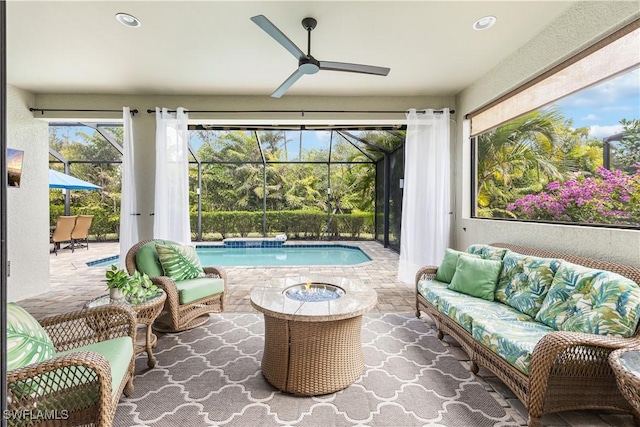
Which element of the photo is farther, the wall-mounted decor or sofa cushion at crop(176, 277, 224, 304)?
the wall-mounted decor

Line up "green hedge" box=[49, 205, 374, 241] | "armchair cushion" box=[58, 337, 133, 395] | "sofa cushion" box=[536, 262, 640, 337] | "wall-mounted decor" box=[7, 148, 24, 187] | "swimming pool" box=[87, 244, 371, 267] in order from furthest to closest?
1. "green hedge" box=[49, 205, 374, 241]
2. "swimming pool" box=[87, 244, 371, 267]
3. "wall-mounted decor" box=[7, 148, 24, 187]
4. "sofa cushion" box=[536, 262, 640, 337]
5. "armchair cushion" box=[58, 337, 133, 395]

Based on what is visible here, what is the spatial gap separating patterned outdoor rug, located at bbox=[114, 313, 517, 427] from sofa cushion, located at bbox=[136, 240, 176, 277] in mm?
740

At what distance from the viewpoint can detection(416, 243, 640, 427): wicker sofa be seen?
155cm

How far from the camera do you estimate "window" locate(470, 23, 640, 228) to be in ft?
8.94

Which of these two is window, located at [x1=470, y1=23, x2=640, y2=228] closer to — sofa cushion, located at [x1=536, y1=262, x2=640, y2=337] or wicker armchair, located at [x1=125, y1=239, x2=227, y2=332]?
sofa cushion, located at [x1=536, y1=262, x2=640, y2=337]

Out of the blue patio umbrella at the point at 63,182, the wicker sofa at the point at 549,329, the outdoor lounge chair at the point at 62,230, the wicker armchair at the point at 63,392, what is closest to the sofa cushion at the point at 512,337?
the wicker sofa at the point at 549,329

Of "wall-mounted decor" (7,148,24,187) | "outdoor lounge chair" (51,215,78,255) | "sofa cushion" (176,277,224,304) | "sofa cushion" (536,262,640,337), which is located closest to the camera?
"sofa cushion" (536,262,640,337)

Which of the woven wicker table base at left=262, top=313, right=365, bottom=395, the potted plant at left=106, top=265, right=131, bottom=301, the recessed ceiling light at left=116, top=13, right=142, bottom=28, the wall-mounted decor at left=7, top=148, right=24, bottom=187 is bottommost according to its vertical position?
the woven wicker table base at left=262, top=313, right=365, bottom=395

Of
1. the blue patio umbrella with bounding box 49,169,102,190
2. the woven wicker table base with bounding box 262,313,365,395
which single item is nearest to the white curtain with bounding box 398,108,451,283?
the woven wicker table base with bounding box 262,313,365,395

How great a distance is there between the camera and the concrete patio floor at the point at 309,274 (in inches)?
66.9

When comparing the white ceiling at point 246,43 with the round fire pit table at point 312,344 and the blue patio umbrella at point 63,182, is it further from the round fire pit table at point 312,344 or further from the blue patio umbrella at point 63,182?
the blue patio umbrella at point 63,182

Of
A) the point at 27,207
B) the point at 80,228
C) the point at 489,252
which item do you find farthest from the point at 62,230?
the point at 489,252

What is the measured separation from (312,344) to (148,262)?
6.88 feet

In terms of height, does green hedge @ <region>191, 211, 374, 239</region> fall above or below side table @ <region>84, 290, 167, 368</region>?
above
